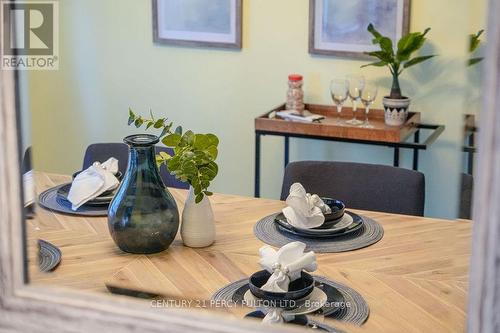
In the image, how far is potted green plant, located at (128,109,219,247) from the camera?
1.03 meters

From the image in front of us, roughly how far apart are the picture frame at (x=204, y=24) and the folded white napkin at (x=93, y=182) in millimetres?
266

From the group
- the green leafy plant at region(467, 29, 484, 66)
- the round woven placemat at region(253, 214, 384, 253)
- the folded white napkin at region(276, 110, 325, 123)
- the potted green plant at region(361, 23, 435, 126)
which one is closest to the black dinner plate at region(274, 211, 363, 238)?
the round woven placemat at region(253, 214, 384, 253)

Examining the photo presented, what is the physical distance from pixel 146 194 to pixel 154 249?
76mm

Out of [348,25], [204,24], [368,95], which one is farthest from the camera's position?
[348,25]

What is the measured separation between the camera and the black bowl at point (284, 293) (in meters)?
0.77

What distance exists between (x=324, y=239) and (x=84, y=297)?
601mm

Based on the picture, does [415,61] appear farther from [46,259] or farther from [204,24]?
[46,259]

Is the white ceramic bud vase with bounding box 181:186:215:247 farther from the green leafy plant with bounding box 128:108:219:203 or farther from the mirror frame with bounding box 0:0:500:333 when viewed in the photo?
the mirror frame with bounding box 0:0:500:333

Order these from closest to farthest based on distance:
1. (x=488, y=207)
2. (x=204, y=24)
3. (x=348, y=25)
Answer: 1. (x=488, y=207)
2. (x=204, y=24)
3. (x=348, y=25)

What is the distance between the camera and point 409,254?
99cm

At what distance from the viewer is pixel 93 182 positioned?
1.16 metres

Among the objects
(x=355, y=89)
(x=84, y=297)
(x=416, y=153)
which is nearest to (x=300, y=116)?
(x=355, y=89)

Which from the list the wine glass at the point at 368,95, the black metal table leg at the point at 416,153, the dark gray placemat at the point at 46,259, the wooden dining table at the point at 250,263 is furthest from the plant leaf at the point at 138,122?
the wine glass at the point at 368,95

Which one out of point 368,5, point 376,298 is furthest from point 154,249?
point 368,5
